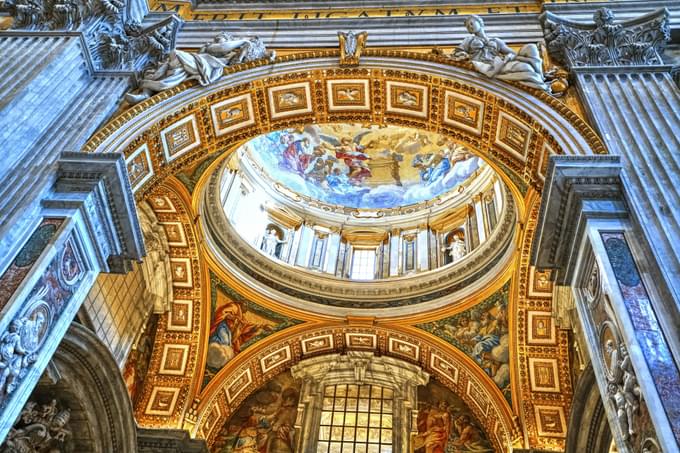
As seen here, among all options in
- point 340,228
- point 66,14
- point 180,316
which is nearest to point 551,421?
point 340,228

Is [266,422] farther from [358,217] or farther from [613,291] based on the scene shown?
[613,291]

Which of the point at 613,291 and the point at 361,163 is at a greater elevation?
the point at 361,163

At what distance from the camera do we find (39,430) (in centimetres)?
968

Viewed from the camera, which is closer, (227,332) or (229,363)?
(229,363)

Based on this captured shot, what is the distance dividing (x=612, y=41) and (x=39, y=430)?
33.8ft

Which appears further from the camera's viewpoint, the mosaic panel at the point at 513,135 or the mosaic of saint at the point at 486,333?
the mosaic of saint at the point at 486,333

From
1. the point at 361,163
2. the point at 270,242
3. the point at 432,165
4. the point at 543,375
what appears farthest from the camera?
the point at 361,163

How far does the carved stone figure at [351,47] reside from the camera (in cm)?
991

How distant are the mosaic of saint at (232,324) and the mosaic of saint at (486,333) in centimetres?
349

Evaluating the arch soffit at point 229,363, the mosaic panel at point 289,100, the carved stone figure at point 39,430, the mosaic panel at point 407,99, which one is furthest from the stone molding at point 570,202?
the carved stone figure at point 39,430

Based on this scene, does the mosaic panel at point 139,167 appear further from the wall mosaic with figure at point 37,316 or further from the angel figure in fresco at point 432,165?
the angel figure in fresco at point 432,165

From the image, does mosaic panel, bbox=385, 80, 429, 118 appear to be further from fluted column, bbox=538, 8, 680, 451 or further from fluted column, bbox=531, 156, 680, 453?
fluted column, bbox=531, 156, 680, 453

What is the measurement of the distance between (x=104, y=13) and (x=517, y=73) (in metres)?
6.30

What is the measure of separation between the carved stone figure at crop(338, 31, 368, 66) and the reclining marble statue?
1.10m
